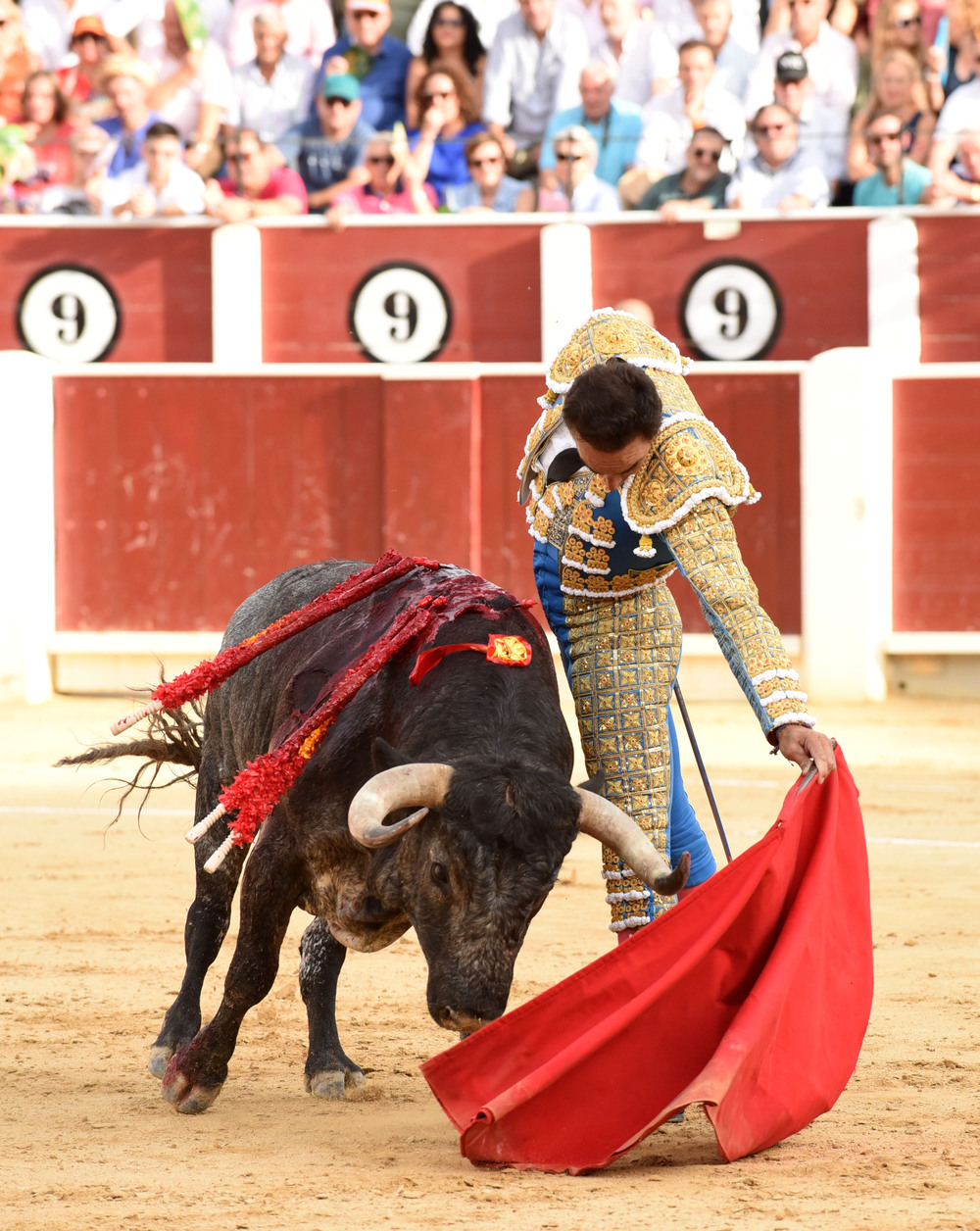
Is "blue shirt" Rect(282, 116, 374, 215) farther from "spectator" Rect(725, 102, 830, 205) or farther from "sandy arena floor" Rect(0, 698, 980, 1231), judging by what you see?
"sandy arena floor" Rect(0, 698, 980, 1231)

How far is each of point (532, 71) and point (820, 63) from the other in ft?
4.44

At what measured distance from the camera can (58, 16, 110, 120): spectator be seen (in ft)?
29.3

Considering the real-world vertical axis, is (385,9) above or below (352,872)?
above

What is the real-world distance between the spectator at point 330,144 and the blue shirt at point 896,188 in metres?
2.37

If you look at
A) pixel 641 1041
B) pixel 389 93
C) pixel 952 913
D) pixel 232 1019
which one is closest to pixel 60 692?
pixel 389 93

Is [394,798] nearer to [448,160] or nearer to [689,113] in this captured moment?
[689,113]

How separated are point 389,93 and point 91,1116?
22.4 ft

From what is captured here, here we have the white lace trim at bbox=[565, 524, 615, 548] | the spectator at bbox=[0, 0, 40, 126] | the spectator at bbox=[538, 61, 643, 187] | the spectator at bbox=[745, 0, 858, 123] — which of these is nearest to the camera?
the white lace trim at bbox=[565, 524, 615, 548]

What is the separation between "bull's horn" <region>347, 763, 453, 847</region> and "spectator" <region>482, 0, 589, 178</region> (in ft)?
21.8

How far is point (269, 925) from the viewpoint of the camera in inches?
107

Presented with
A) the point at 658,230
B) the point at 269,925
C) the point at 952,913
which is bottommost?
the point at 952,913

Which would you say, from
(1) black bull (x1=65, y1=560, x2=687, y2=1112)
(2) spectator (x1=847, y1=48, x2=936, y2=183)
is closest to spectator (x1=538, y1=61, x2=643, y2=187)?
(2) spectator (x1=847, y1=48, x2=936, y2=183)

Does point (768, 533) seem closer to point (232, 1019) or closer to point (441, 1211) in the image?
point (232, 1019)

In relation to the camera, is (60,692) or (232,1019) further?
(60,692)
